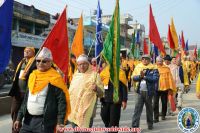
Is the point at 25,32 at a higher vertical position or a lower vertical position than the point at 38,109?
higher

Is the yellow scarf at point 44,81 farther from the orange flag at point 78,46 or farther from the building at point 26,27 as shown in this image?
the building at point 26,27

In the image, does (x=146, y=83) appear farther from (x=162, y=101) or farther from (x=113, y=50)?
(x=113, y=50)

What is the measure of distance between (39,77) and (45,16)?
32209 millimetres

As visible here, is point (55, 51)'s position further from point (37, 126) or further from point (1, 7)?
point (37, 126)

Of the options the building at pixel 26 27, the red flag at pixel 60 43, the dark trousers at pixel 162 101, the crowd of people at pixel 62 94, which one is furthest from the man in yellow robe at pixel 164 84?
the building at pixel 26 27

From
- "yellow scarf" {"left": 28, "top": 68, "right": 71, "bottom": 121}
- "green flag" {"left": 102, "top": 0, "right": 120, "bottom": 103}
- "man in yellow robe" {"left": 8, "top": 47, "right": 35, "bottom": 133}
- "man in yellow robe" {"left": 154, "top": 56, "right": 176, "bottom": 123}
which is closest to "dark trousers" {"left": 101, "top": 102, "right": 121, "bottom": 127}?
"green flag" {"left": 102, "top": 0, "right": 120, "bottom": 103}

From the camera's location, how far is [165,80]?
34.8 ft

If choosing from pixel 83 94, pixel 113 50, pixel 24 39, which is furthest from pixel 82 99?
pixel 24 39

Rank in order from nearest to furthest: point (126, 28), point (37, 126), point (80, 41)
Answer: point (37, 126) < point (80, 41) < point (126, 28)

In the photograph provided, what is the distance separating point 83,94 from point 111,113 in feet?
5.12

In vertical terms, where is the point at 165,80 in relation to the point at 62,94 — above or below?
below

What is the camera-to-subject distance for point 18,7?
104 ft

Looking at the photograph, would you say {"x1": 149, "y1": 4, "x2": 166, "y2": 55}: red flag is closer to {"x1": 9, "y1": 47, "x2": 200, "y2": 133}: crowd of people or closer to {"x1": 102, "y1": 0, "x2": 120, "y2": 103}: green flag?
{"x1": 9, "y1": 47, "x2": 200, "y2": 133}: crowd of people

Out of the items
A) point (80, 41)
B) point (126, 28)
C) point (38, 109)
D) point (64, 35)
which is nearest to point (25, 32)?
point (80, 41)
